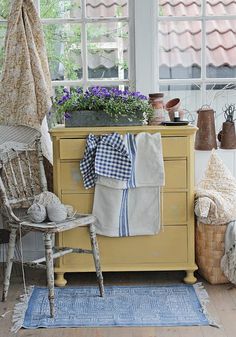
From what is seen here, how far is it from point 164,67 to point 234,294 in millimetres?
1649

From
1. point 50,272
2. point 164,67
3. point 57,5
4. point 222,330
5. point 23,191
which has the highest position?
point 57,5

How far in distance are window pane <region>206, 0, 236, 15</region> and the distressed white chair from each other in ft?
4.94

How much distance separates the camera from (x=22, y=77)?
405 centimetres

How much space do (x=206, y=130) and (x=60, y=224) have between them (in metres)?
1.30

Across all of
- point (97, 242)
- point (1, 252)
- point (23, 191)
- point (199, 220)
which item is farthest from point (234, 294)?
point (1, 252)

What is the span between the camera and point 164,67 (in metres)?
4.37

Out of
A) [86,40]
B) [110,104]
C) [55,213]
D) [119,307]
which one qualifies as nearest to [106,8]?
[86,40]

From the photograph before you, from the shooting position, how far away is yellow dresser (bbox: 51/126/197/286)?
3.70 metres

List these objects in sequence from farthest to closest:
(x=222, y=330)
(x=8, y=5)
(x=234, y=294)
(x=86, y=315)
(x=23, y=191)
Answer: (x=8, y=5), (x=23, y=191), (x=234, y=294), (x=86, y=315), (x=222, y=330)

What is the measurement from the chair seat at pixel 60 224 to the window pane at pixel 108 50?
1222 mm

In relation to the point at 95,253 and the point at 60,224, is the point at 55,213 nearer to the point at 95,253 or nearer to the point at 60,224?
the point at 60,224

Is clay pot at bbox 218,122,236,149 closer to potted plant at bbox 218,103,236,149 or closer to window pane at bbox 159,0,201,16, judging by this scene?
potted plant at bbox 218,103,236,149

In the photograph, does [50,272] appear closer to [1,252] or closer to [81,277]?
[81,277]

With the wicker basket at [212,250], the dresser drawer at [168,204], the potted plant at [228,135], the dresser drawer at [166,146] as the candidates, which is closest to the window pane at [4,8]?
the dresser drawer at [166,146]
